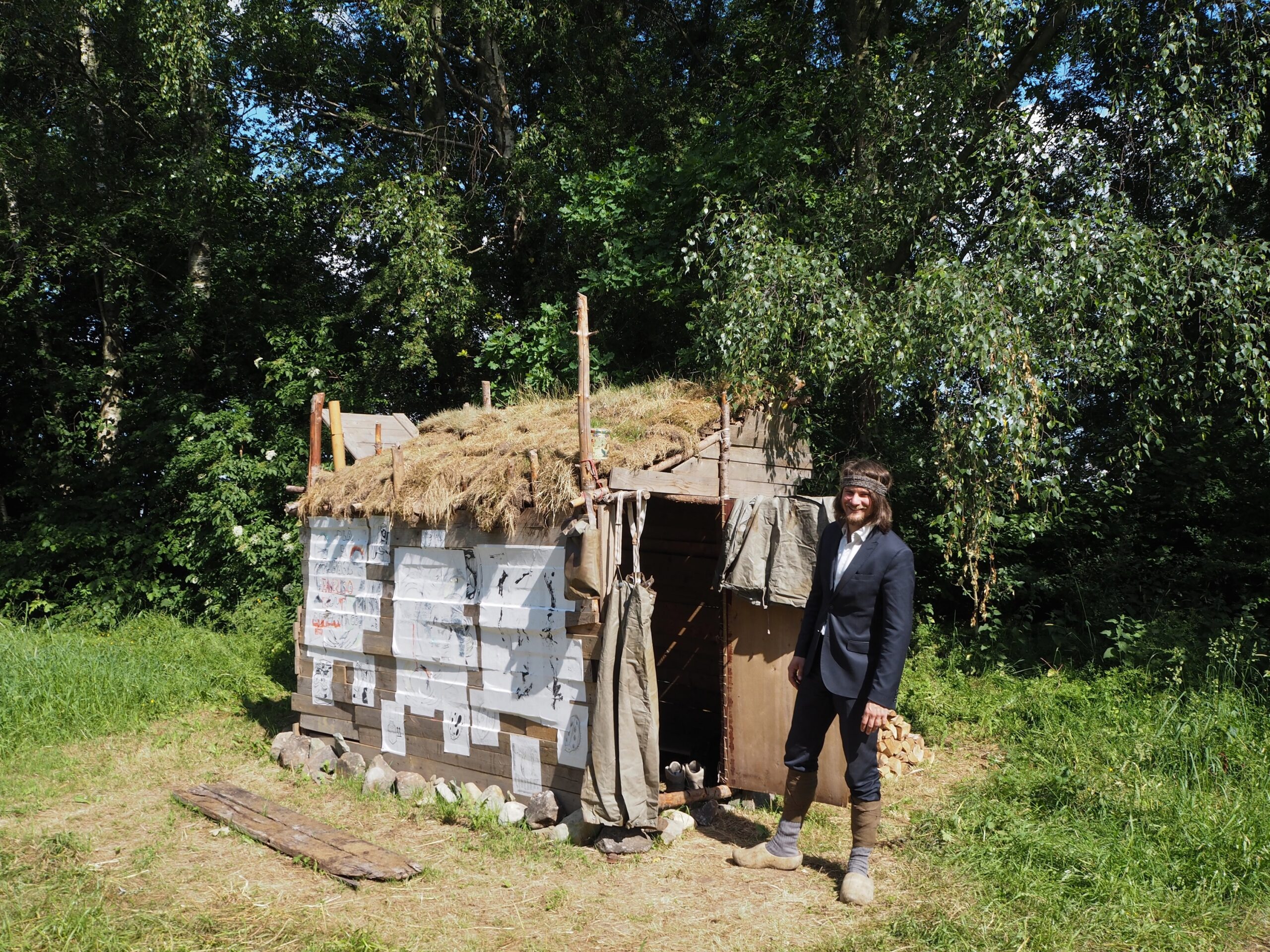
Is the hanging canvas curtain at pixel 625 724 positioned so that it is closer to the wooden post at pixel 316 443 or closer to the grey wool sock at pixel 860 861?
the grey wool sock at pixel 860 861

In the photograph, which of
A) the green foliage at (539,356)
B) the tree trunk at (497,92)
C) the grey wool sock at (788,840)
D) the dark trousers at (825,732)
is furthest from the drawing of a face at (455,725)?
the tree trunk at (497,92)

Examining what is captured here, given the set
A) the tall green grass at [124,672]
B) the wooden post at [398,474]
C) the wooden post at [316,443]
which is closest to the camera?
the wooden post at [398,474]

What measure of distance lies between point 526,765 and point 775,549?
214 cm

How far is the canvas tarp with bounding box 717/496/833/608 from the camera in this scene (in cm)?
577

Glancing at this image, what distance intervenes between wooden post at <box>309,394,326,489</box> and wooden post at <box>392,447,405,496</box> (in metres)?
1.39

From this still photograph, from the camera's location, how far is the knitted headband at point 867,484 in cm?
471

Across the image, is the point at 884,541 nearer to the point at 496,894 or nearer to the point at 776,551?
the point at 776,551

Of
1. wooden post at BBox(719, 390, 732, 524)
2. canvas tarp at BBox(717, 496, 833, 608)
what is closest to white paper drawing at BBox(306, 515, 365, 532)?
wooden post at BBox(719, 390, 732, 524)

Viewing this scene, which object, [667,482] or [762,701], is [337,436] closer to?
[667,482]

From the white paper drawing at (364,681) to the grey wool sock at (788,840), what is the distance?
11.7 ft

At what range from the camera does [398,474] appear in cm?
695

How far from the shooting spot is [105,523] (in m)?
13.5

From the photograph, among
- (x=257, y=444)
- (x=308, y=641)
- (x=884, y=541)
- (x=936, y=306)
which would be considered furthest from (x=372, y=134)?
(x=884, y=541)

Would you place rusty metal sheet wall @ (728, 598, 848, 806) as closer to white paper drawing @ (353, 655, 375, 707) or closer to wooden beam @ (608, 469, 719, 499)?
wooden beam @ (608, 469, 719, 499)
